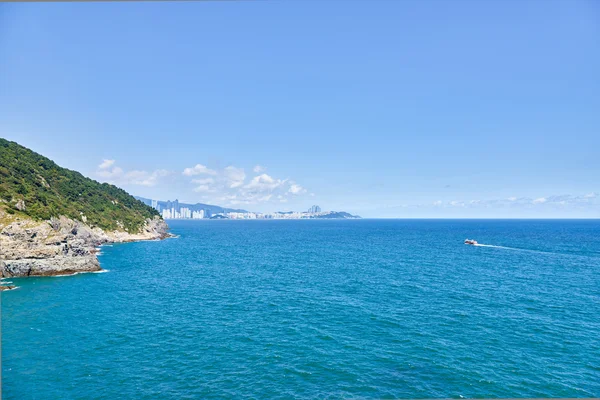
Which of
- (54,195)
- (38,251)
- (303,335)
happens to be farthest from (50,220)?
(303,335)

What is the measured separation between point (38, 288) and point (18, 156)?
65.0m

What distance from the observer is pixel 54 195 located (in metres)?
92.4

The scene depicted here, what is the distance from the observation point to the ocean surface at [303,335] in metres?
25.1

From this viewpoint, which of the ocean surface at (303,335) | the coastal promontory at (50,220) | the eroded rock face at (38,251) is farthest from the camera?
the coastal promontory at (50,220)

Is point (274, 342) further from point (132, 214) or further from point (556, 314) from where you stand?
point (132, 214)

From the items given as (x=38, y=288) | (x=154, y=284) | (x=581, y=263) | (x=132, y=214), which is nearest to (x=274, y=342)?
(x=154, y=284)

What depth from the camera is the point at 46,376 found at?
84.9 ft

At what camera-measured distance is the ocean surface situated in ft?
82.3

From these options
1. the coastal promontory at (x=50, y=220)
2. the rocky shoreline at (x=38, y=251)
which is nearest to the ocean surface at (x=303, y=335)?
the rocky shoreline at (x=38, y=251)

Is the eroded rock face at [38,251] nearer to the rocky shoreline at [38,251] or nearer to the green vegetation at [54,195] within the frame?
the rocky shoreline at [38,251]

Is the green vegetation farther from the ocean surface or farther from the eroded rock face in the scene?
the ocean surface

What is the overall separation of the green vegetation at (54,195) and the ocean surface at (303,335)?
904 inches

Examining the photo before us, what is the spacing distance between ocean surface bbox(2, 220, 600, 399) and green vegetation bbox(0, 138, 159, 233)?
75.4 ft

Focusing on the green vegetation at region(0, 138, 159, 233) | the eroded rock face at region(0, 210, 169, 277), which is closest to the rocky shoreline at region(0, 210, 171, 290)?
the eroded rock face at region(0, 210, 169, 277)
